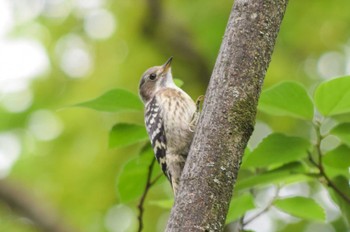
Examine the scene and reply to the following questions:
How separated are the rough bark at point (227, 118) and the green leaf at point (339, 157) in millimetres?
547

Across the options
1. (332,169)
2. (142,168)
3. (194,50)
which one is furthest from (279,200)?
(194,50)

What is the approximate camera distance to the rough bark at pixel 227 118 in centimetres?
249

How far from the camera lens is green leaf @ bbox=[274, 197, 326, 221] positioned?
3.42 m

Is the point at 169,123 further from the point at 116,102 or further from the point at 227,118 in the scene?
the point at 227,118

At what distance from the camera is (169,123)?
4828 millimetres

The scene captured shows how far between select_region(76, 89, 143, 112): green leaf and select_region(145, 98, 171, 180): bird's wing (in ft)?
2.36

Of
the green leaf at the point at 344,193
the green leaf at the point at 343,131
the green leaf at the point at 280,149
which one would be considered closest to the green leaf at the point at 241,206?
the green leaf at the point at 280,149

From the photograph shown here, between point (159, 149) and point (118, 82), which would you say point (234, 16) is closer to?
point (159, 149)

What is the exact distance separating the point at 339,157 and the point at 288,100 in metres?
0.33

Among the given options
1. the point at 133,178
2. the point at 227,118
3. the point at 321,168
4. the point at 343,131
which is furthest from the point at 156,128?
the point at 227,118

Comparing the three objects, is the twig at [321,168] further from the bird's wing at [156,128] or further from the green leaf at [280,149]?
the bird's wing at [156,128]

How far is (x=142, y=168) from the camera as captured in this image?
136 inches

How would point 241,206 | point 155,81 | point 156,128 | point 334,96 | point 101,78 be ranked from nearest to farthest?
point 334,96, point 241,206, point 156,128, point 155,81, point 101,78

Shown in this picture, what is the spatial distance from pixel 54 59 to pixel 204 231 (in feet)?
20.0
